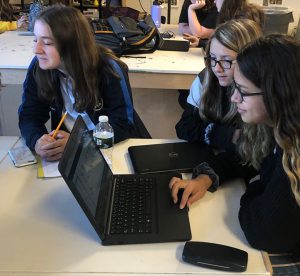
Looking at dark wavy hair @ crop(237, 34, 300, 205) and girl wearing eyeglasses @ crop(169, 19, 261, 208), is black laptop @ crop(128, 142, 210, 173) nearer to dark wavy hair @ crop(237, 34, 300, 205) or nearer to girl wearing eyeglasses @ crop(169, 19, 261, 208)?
girl wearing eyeglasses @ crop(169, 19, 261, 208)

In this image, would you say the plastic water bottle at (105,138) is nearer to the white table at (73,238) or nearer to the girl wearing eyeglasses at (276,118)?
the white table at (73,238)

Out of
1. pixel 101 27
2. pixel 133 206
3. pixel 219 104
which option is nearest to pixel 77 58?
pixel 219 104

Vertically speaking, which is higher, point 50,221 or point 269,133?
point 269,133

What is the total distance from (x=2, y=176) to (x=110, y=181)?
14.4 inches

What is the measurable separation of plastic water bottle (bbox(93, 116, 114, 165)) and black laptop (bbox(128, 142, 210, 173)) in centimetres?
8

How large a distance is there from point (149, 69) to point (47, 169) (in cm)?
110

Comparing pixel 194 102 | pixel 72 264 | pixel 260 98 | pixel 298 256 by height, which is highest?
pixel 260 98

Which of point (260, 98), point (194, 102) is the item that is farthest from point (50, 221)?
point (194, 102)

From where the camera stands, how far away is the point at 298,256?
103cm

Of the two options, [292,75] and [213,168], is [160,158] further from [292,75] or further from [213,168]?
[292,75]

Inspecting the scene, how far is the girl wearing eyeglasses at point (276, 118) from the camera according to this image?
878 mm

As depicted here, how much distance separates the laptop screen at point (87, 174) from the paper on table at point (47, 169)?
18cm

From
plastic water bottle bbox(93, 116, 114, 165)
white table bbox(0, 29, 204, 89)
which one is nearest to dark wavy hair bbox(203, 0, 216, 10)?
white table bbox(0, 29, 204, 89)

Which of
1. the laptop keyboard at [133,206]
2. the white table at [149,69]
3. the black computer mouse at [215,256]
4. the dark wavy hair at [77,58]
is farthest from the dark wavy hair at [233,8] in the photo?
the black computer mouse at [215,256]
